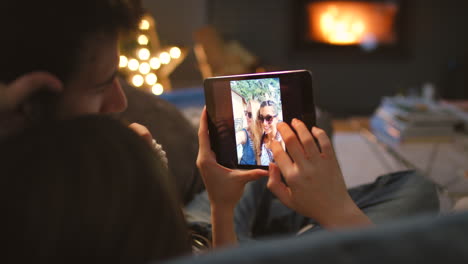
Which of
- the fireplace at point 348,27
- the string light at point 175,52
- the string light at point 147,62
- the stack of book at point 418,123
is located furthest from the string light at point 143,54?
the fireplace at point 348,27

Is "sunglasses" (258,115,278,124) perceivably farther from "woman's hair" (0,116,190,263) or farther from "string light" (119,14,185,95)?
"string light" (119,14,185,95)

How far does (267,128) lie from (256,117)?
3 centimetres

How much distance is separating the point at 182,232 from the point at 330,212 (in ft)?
0.80

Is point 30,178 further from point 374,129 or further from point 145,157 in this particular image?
point 374,129

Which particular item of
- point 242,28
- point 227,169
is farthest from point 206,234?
point 242,28

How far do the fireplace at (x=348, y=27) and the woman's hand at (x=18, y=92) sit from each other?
4180mm

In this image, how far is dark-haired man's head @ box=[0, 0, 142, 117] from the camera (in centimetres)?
32

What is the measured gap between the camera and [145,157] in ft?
1.07

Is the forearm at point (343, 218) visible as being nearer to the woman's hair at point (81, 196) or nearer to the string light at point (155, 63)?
the woman's hair at point (81, 196)

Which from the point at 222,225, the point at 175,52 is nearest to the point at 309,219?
the point at 222,225

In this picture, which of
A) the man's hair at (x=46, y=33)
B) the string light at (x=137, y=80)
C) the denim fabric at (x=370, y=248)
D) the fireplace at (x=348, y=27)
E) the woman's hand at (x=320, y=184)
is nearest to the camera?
the denim fabric at (x=370, y=248)

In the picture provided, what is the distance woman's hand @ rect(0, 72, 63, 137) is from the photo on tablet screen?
1.23 ft

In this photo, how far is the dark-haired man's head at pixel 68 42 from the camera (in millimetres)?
319

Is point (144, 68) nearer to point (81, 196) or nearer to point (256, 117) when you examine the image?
point (256, 117)
